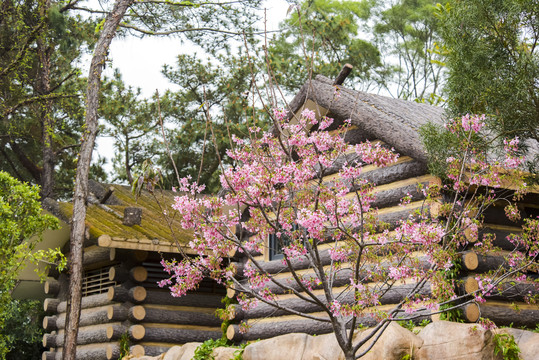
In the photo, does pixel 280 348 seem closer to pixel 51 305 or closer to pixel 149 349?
pixel 149 349

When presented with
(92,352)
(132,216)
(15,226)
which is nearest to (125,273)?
(132,216)

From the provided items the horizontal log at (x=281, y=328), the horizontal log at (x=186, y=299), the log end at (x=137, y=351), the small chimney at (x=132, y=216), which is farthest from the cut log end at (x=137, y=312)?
the horizontal log at (x=281, y=328)

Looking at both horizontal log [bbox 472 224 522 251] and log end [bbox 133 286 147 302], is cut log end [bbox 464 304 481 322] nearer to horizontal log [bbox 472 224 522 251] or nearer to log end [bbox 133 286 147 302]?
horizontal log [bbox 472 224 522 251]

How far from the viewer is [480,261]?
28.5 ft

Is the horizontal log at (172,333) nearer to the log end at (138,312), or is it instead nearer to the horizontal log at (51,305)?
the log end at (138,312)

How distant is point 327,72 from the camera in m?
22.9

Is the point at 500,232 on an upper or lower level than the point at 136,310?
upper

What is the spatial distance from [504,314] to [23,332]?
1404cm

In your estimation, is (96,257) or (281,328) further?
(96,257)

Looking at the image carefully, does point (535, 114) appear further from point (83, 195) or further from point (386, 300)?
point (83, 195)

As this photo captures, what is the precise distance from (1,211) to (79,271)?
6.85 ft

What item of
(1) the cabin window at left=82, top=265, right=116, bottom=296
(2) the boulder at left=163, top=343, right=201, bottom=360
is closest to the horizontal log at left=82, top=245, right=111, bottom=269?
(1) the cabin window at left=82, top=265, right=116, bottom=296

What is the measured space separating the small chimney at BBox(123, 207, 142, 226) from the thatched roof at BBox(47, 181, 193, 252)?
9 cm

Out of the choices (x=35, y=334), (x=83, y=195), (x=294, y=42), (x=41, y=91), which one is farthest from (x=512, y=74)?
(x=294, y=42)
